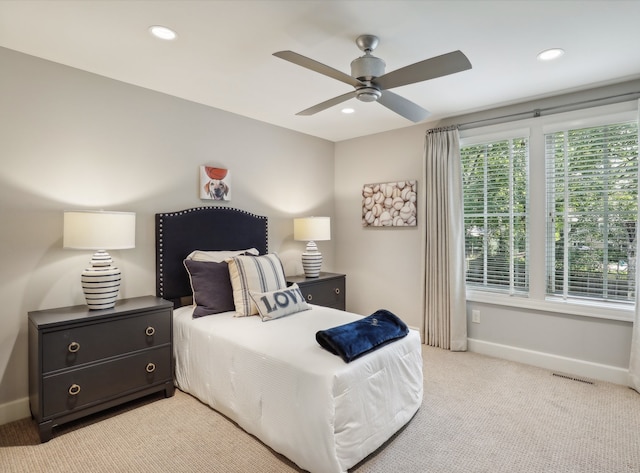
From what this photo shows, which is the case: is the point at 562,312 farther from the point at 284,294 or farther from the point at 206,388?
the point at 206,388

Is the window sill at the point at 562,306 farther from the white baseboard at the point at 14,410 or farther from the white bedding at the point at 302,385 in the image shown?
the white baseboard at the point at 14,410

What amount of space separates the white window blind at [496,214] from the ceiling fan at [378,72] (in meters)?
1.50

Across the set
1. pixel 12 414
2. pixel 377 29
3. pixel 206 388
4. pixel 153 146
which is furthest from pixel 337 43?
pixel 12 414

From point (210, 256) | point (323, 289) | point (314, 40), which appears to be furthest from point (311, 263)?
point (314, 40)

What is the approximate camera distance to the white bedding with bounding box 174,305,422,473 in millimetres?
1771

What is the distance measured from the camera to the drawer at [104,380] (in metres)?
2.16

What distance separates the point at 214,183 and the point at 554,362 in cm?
353

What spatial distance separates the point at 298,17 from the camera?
200cm

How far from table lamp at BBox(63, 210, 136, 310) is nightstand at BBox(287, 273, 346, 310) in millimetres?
1613

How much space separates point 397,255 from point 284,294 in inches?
75.7

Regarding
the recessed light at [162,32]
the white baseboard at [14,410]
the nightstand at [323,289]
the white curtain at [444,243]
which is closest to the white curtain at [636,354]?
the white curtain at [444,243]

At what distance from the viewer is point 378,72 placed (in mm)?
2186

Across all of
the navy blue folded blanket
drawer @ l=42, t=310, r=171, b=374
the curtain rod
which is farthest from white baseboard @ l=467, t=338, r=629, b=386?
drawer @ l=42, t=310, r=171, b=374

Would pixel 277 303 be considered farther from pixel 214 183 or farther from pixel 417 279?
pixel 417 279
